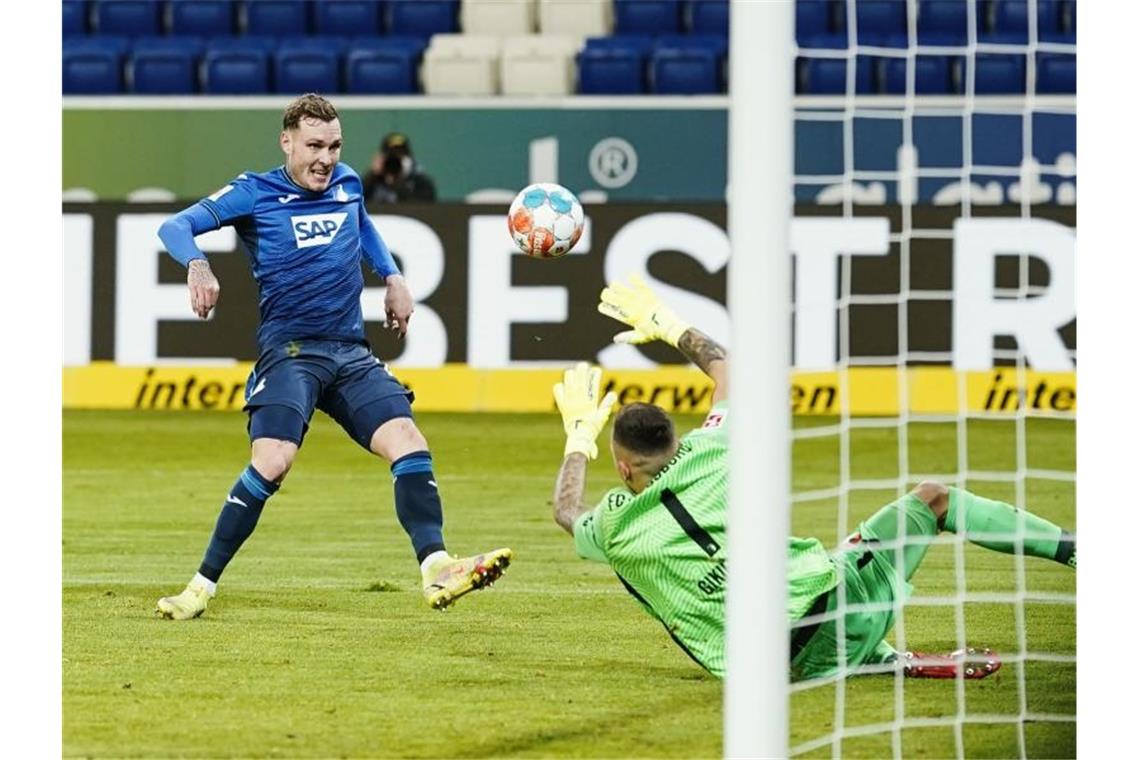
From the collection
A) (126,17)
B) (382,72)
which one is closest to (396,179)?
(382,72)

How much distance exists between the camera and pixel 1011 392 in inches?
536

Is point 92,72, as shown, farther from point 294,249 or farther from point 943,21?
point 294,249

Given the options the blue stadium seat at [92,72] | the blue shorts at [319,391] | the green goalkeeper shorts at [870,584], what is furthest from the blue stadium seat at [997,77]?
the green goalkeeper shorts at [870,584]

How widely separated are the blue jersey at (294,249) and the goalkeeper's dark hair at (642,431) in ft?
6.93

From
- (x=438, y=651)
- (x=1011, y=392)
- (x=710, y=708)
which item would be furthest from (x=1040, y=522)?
(x=1011, y=392)

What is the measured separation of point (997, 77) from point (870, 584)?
11804 mm

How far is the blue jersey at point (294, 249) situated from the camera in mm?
7117

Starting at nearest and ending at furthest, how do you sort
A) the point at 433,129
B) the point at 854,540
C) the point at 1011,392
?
the point at 854,540 → the point at 1011,392 → the point at 433,129

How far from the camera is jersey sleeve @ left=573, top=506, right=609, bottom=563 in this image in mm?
5516

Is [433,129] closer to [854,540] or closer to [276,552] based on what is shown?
[276,552]

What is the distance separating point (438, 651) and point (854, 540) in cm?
150

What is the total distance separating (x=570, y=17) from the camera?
17562mm

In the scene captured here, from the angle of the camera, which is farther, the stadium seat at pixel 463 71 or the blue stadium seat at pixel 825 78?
the stadium seat at pixel 463 71

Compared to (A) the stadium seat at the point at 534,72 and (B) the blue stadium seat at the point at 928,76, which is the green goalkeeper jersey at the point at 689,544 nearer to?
(A) the stadium seat at the point at 534,72
